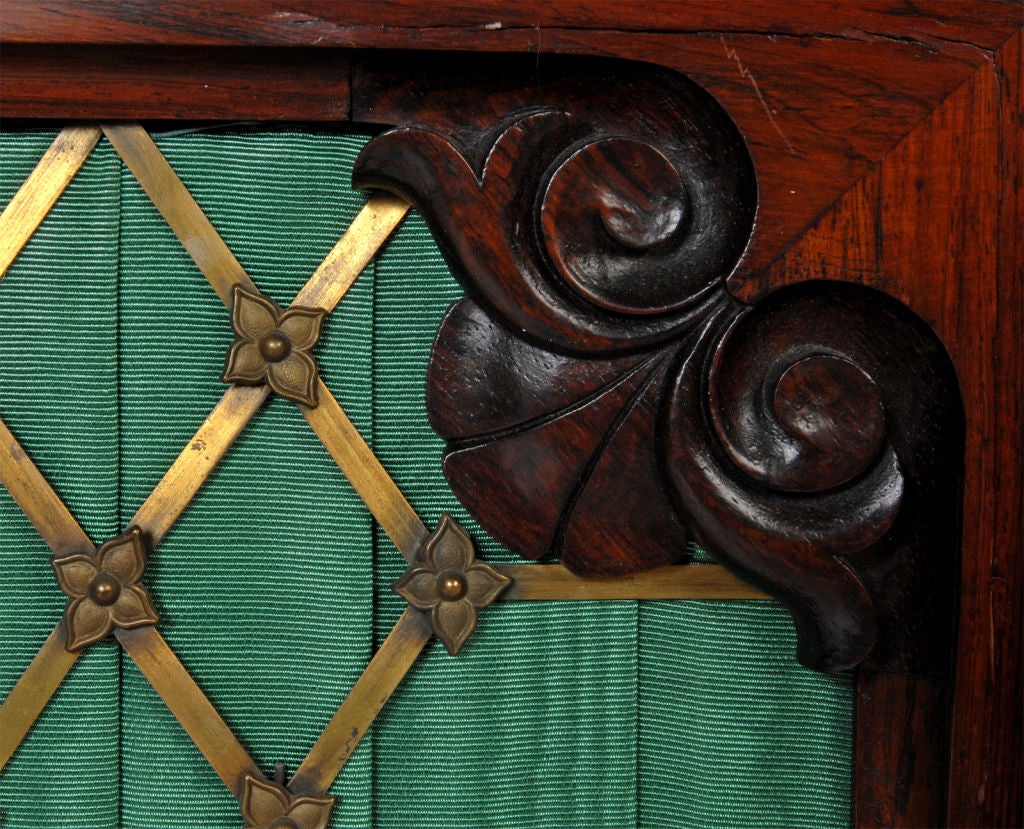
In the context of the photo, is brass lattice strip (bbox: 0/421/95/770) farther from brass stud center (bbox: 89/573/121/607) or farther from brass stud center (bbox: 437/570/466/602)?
brass stud center (bbox: 437/570/466/602)

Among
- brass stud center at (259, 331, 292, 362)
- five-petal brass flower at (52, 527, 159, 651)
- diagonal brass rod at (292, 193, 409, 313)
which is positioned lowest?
five-petal brass flower at (52, 527, 159, 651)

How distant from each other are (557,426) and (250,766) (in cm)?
33

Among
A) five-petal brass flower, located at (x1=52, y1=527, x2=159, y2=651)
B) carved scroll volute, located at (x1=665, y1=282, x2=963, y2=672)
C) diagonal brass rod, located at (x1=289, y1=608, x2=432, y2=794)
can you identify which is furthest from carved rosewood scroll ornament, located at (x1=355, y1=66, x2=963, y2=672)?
five-petal brass flower, located at (x1=52, y1=527, x2=159, y2=651)

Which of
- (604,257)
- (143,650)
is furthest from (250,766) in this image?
(604,257)

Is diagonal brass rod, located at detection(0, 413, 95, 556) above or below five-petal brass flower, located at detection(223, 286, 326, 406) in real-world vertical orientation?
below

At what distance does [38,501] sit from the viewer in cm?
74

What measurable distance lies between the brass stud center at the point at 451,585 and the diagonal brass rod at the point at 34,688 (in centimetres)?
26

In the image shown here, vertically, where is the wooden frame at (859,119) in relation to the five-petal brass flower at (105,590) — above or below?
above

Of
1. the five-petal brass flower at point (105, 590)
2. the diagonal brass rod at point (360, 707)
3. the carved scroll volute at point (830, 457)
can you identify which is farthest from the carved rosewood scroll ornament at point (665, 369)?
the five-petal brass flower at point (105, 590)

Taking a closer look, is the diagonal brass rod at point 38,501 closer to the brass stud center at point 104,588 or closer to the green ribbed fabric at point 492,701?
the brass stud center at point 104,588

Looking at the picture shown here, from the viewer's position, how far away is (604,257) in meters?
0.73

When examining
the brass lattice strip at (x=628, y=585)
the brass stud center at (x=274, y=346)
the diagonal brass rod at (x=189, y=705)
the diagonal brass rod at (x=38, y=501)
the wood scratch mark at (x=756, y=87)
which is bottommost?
the diagonal brass rod at (x=189, y=705)

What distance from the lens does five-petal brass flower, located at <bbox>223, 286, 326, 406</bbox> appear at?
29.1 inches

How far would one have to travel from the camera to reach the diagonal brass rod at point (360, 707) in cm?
76
